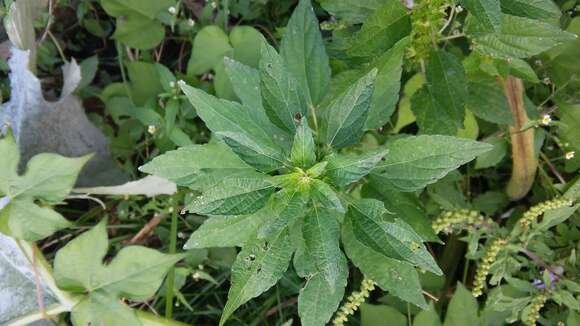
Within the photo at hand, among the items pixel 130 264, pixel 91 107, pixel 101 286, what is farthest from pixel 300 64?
pixel 91 107

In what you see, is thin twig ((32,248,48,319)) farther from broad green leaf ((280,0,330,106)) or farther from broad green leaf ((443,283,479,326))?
broad green leaf ((443,283,479,326))

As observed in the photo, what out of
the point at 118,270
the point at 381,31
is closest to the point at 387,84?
the point at 381,31

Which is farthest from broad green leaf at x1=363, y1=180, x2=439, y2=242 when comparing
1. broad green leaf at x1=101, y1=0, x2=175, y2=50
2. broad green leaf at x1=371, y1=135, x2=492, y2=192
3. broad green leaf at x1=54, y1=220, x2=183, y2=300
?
broad green leaf at x1=101, y1=0, x2=175, y2=50

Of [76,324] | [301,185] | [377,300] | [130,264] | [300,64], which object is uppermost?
[300,64]

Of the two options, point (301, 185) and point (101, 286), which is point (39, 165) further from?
point (301, 185)

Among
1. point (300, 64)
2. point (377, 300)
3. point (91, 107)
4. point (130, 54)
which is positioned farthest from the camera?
point (91, 107)

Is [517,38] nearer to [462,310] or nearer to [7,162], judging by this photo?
[462,310]
